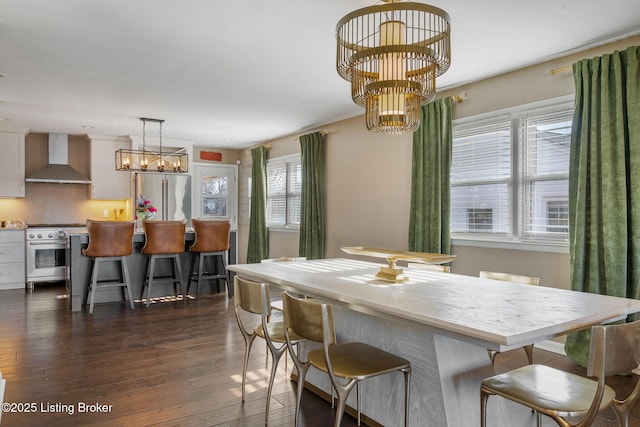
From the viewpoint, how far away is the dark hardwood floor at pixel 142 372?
96.4 inches

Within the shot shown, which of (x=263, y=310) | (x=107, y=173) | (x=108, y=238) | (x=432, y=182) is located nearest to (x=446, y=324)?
(x=263, y=310)

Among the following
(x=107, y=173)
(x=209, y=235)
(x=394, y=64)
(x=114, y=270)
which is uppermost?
(x=394, y=64)

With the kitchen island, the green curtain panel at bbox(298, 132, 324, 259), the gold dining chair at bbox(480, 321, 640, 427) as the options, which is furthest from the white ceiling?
the gold dining chair at bbox(480, 321, 640, 427)

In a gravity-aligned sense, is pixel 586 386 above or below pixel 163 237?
below

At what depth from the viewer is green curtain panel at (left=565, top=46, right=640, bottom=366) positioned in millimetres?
3109

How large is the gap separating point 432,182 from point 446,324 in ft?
10.4

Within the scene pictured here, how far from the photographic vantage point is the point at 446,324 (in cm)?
154

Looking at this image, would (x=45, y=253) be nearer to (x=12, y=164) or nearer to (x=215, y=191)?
(x=12, y=164)

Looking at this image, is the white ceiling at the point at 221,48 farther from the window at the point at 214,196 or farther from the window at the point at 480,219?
the window at the point at 214,196

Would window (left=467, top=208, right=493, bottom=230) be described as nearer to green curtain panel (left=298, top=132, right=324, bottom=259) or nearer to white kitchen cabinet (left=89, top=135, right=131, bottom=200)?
green curtain panel (left=298, top=132, right=324, bottom=259)

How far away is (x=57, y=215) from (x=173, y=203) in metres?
1.98

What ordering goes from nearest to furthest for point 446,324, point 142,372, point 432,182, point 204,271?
point 446,324, point 142,372, point 432,182, point 204,271

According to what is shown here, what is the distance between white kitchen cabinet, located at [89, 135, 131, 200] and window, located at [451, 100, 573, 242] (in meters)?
6.01

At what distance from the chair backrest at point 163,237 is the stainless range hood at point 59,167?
2920mm
